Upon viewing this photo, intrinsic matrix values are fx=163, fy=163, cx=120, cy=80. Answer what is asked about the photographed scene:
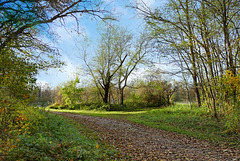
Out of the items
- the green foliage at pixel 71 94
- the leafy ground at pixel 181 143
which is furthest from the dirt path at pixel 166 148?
the green foliage at pixel 71 94

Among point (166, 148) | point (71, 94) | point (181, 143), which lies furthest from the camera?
point (71, 94)

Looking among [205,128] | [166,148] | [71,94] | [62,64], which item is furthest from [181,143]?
[71,94]

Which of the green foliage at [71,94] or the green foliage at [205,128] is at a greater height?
the green foliage at [71,94]

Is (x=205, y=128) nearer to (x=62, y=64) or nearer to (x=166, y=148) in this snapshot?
(x=166, y=148)

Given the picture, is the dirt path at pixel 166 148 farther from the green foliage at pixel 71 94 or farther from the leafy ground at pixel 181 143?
the green foliage at pixel 71 94

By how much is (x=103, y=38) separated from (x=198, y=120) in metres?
15.9

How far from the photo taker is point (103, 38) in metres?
21.7

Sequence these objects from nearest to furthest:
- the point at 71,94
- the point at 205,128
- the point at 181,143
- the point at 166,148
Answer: the point at 166,148
the point at 181,143
the point at 205,128
the point at 71,94

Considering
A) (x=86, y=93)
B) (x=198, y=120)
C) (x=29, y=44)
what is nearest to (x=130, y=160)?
(x=198, y=120)

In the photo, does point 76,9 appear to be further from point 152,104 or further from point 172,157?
point 152,104

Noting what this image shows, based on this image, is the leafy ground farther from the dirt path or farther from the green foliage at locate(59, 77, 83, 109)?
the green foliage at locate(59, 77, 83, 109)

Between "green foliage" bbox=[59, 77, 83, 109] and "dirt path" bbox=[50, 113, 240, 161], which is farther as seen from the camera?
"green foliage" bbox=[59, 77, 83, 109]

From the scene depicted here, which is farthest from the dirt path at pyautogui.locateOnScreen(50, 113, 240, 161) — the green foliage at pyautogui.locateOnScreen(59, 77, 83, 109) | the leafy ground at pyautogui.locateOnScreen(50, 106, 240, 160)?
the green foliage at pyautogui.locateOnScreen(59, 77, 83, 109)

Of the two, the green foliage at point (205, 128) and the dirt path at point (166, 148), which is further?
the green foliage at point (205, 128)
